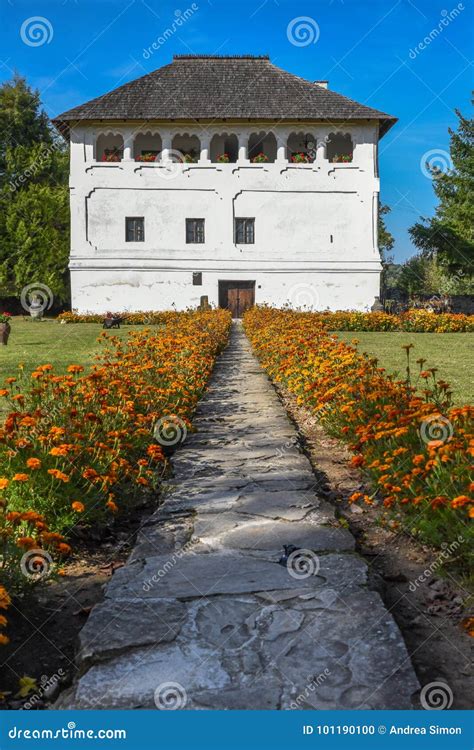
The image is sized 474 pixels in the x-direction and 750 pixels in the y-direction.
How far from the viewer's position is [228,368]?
1238cm

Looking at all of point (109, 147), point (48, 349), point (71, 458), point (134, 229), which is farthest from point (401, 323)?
point (71, 458)

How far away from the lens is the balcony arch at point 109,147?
103 feet

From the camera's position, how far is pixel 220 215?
31.4m

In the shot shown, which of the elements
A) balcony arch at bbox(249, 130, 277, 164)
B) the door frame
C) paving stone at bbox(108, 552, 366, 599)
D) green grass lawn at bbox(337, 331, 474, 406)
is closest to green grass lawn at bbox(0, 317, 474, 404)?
green grass lawn at bbox(337, 331, 474, 406)

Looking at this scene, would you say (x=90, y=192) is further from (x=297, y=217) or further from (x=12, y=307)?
(x=12, y=307)

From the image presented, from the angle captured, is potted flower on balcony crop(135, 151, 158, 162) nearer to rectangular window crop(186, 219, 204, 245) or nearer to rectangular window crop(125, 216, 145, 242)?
rectangular window crop(125, 216, 145, 242)

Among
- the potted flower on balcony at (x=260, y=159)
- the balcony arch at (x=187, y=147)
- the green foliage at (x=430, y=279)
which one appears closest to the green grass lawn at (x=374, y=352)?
the balcony arch at (x=187, y=147)

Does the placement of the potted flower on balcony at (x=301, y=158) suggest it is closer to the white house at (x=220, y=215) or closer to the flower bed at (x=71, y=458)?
the white house at (x=220, y=215)

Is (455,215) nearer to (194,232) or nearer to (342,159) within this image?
(342,159)

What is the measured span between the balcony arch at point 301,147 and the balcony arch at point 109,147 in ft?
24.6

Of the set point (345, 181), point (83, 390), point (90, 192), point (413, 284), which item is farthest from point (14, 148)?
point (83, 390)

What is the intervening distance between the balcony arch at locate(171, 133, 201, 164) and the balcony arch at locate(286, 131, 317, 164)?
4.10 m

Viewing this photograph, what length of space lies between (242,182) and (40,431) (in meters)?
28.3

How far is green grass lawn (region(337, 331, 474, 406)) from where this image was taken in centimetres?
1082
